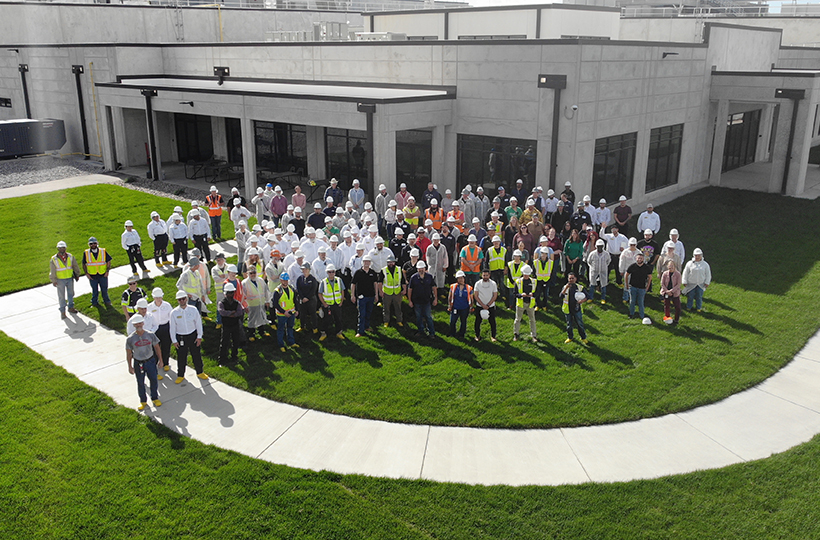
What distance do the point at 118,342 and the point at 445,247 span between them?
7.13m

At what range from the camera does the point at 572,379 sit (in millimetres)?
11484

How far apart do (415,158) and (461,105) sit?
8.70 feet

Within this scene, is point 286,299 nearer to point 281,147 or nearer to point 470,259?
point 470,259

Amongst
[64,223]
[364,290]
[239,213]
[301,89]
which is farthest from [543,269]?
[64,223]

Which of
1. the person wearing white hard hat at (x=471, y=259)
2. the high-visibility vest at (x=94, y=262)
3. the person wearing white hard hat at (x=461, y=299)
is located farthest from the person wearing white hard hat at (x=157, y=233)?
the person wearing white hard hat at (x=461, y=299)

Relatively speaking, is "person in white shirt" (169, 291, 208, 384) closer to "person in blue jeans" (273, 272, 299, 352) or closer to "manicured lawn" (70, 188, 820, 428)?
"manicured lawn" (70, 188, 820, 428)

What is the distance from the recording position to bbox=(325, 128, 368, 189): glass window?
85.7 feet

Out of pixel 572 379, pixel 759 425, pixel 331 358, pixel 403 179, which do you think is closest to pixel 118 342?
pixel 331 358

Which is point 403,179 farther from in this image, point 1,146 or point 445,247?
point 1,146

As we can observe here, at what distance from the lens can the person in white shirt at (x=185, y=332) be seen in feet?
37.1

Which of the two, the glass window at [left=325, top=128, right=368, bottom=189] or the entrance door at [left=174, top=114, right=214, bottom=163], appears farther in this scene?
the entrance door at [left=174, top=114, right=214, bottom=163]

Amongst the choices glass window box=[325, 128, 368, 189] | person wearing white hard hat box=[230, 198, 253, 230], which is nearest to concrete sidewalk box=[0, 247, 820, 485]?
person wearing white hard hat box=[230, 198, 253, 230]

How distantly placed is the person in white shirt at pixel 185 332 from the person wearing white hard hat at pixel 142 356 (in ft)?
1.56

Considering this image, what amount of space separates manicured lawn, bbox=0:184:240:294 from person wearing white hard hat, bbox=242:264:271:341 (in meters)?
6.06
